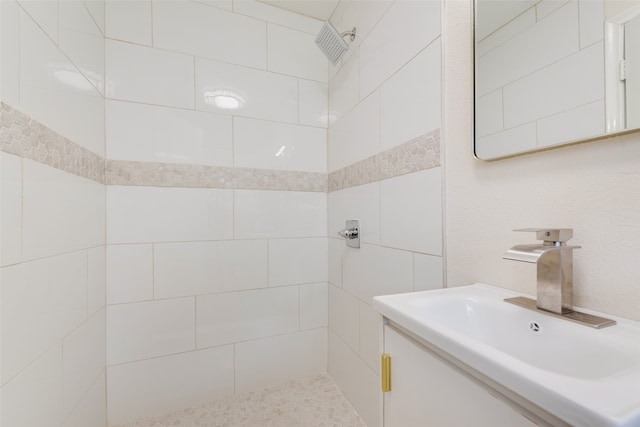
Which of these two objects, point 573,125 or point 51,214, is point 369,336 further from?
point 51,214

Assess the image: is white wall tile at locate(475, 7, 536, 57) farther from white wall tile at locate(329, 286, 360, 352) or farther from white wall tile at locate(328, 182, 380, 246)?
white wall tile at locate(329, 286, 360, 352)

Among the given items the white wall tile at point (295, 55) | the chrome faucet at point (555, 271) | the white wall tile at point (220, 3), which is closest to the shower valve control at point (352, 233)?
the chrome faucet at point (555, 271)

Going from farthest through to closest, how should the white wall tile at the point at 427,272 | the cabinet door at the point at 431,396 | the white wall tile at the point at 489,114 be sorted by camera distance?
1. the white wall tile at the point at 427,272
2. the white wall tile at the point at 489,114
3. the cabinet door at the point at 431,396

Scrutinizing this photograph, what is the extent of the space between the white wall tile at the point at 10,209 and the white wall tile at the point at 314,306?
1168 millimetres

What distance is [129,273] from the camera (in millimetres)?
1236

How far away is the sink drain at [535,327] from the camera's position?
52 cm

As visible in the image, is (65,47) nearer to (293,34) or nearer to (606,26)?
(293,34)

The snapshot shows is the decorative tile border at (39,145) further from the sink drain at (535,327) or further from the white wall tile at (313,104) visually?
the sink drain at (535,327)

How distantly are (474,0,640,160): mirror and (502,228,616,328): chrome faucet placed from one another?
206mm

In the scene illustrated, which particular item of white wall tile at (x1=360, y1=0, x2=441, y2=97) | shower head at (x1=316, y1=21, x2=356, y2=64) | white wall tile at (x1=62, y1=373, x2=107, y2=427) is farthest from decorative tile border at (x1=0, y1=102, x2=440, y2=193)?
white wall tile at (x1=62, y1=373, x2=107, y2=427)

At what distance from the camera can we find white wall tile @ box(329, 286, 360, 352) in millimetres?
1323

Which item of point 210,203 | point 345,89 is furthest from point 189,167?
point 345,89

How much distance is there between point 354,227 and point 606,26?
0.99 m

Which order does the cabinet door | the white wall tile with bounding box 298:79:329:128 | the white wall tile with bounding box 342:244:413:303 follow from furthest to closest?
the white wall tile with bounding box 298:79:329:128
the white wall tile with bounding box 342:244:413:303
the cabinet door
